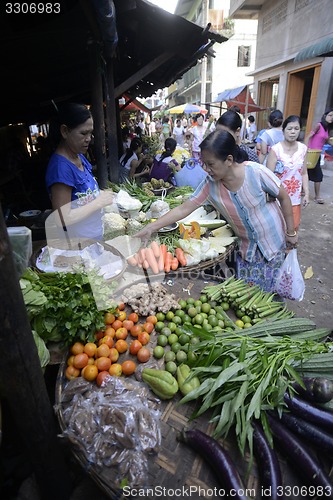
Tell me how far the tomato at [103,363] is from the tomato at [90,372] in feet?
0.09

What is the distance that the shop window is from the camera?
26.0 metres

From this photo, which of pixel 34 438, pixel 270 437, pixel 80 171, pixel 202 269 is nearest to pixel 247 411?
pixel 270 437

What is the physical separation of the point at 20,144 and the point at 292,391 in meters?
9.06

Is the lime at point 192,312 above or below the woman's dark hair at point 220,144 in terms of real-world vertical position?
below

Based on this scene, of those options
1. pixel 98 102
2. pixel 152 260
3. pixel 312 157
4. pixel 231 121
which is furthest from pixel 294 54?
pixel 152 260

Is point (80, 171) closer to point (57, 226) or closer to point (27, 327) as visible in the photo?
point (57, 226)

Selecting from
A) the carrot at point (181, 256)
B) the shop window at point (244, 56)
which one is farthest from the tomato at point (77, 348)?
the shop window at point (244, 56)

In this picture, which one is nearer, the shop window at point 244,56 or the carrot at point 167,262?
the carrot at point 167,262

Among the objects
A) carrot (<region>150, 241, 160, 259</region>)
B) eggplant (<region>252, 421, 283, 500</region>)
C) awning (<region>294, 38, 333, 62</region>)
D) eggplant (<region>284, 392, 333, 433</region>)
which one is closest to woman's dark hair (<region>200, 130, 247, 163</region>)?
carrot (<region>150, 241, 160, 259</region>)

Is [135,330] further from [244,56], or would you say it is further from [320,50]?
[244,56]

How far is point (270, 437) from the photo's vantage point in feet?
4.45

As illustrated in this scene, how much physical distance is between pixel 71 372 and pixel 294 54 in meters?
14.4

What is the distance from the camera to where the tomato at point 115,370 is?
5.73 ft

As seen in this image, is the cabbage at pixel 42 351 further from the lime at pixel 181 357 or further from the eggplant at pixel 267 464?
the eggplant at pixel 267 464
